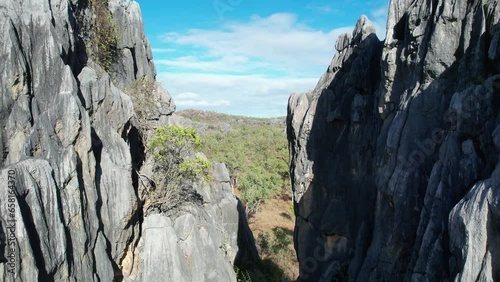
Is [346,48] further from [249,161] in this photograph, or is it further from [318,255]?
[249,161]

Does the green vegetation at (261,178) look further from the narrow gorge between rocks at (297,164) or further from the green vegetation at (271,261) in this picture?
the narrow gorge between rocks at (297,164)

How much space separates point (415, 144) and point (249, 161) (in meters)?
35.4

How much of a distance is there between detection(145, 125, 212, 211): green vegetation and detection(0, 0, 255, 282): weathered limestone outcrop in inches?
36.5

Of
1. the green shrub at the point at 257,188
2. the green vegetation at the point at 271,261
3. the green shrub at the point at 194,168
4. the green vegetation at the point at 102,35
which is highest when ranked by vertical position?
the green vegetation at the point at 102,35

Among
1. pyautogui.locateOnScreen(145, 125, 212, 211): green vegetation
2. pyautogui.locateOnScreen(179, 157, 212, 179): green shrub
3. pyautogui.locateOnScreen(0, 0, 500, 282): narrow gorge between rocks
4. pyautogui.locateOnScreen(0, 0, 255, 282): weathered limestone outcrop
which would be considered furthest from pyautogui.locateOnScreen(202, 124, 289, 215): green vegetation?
pyautogui.locateOnScreen(0, 0, 255, 282): weathered limestone outcrop

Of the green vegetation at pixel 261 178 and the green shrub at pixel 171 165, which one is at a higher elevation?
the green shrub at pixel 171 165

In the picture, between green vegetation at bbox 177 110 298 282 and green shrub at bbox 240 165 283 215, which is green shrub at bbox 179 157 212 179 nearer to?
green vegetation at bbox 177 110 298 282

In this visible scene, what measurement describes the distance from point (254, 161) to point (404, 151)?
35.1m

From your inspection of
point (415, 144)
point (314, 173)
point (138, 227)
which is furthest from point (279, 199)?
point (415, 144)

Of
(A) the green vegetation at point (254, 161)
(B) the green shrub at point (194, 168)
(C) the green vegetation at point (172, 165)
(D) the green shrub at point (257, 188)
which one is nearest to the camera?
(B) the green shrub at point (194, 168)

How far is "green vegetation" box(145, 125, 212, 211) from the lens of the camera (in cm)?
1688

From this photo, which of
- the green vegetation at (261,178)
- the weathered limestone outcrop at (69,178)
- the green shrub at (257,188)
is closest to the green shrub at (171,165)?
the weathered limestone outcrop at (69,178)

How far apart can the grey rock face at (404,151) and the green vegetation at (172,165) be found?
4454 mm

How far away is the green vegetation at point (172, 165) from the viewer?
16.9m
